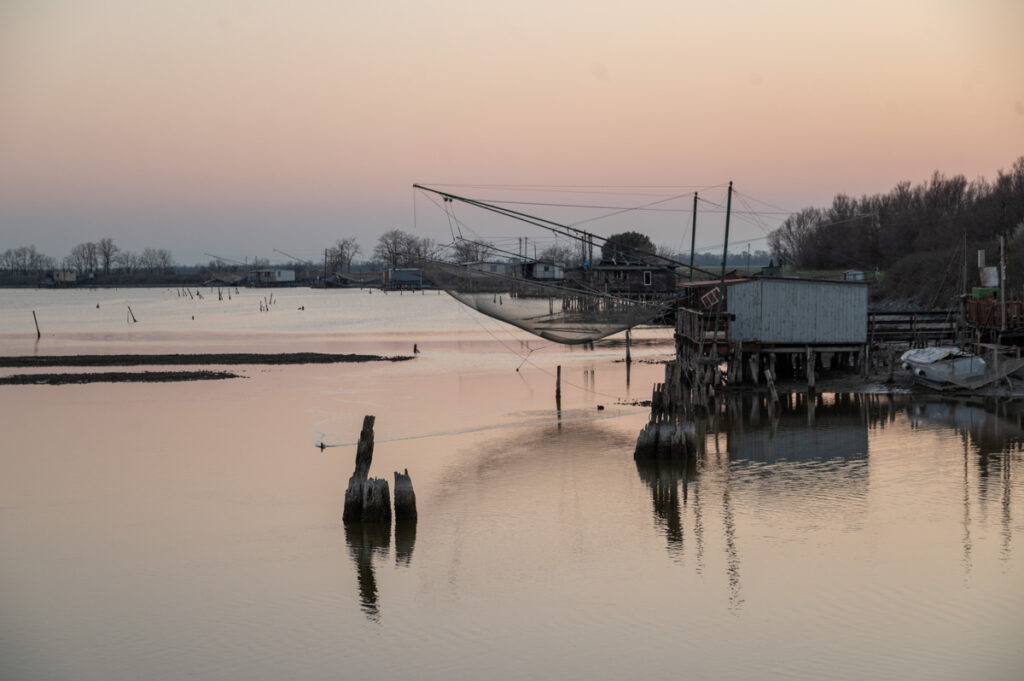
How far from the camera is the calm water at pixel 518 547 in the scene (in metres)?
13.2

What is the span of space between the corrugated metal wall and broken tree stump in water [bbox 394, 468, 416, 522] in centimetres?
1850

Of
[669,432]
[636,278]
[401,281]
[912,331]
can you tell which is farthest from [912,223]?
[401,281]

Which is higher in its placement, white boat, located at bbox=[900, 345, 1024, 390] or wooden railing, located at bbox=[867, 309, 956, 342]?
wooden railing, located at bbox=[867, 309, 956, 342]

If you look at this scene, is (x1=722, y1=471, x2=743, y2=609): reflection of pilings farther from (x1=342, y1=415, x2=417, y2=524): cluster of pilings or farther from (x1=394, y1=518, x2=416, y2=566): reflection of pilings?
(x1=342, y1=415, x2=417, y2=524): cluster of pilings

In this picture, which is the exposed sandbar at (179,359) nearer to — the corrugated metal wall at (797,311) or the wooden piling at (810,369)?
the corrugated metal wall at (797,311)

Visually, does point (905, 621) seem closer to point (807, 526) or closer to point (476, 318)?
point (807, 526)

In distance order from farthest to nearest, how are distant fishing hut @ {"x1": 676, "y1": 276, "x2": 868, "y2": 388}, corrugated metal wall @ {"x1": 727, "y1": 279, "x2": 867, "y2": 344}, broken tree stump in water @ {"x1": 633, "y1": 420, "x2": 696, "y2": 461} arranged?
corrugated metal wall @ {"x1": 727, "y1": 279, "x2": 867, "y2": 344} < distant fishing hut @ {"x1": 676, "y1": 276, "x2": 868, "y2": 388} < broken tree stump in water @ {"x1": 633, "y1": 420, "x2": 696, "y2": 461}

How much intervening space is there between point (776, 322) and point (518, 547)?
1946 cm

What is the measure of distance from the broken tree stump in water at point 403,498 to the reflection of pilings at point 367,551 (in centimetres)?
37

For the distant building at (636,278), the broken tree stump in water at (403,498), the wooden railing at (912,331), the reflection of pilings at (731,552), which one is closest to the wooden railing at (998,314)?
the wooden railing at (912,331)

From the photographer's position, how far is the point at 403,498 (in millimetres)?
18375

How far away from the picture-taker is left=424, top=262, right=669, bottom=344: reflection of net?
29.0 m

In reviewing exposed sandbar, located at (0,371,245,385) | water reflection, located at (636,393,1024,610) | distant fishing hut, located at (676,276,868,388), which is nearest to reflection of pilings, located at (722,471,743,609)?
water reflection, located at (636,393,1024,610)

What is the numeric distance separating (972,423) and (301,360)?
102 ft
